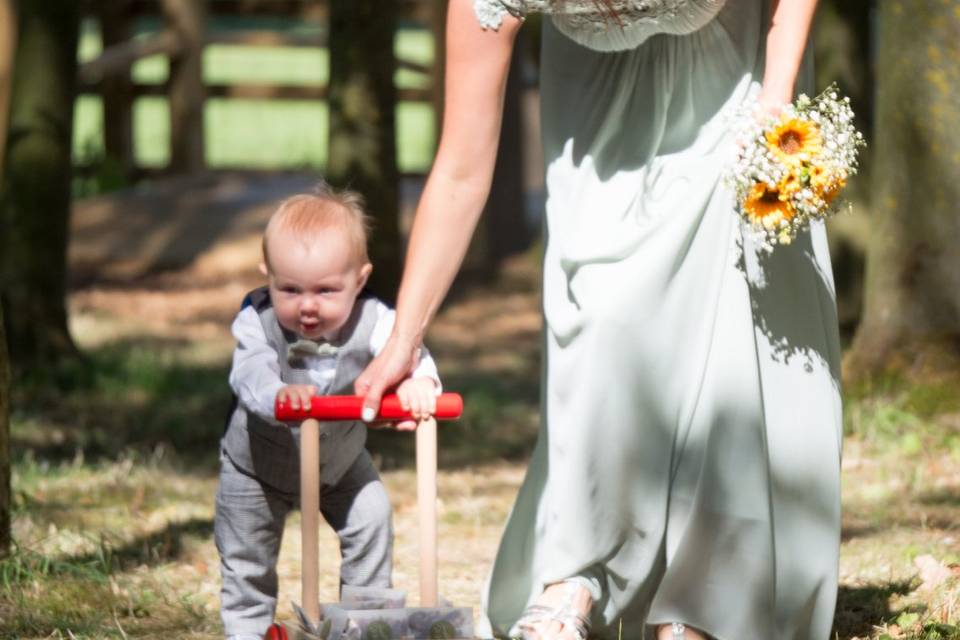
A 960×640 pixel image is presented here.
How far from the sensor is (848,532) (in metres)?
5.75

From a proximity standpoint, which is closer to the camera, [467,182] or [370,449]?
[467,182]

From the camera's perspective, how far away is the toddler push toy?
3.59 m

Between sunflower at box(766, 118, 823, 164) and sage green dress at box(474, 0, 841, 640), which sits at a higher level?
sunflower at box(766, 118, 823, 164)

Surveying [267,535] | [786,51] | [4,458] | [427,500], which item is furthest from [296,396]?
[4,458]

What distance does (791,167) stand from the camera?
3.64m

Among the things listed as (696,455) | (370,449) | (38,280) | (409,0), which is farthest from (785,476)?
(409,0)

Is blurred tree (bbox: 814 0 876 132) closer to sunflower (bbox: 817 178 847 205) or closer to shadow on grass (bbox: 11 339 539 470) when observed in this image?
shadow on grass (bbox: 11 339 539 470)

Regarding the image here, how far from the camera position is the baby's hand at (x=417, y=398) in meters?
3.67

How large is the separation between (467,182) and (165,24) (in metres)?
11.4

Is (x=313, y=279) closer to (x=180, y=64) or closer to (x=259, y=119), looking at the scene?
(x=180, y=64)

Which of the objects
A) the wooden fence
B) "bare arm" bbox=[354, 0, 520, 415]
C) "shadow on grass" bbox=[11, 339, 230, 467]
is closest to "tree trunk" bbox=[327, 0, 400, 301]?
"shadow on grass" bbox=[11, 339, 230, 467]

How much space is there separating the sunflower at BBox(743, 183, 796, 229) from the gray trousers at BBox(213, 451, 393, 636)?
4.30 ft

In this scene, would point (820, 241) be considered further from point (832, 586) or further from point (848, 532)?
point (848, 532)

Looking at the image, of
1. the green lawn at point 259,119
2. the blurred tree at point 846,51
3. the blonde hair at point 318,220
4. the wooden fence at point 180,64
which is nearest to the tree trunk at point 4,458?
the blonde hair at point 318,220
